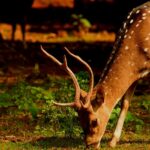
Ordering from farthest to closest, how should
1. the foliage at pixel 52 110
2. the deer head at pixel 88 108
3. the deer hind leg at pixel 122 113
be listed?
the foliage at pixel 52 110
the deer hind leg at pixel 122 113
the deer head at pixel 88 108

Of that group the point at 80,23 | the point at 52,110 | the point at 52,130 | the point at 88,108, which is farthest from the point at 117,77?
the point at 80,23

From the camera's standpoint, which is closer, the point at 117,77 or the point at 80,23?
the point at 117,77

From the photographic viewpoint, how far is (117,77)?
8.05m

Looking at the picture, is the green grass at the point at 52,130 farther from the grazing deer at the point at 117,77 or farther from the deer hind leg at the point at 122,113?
the grazing deer at the point at 117,77

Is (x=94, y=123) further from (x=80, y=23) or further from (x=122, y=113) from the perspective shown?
(x=80, y=23)

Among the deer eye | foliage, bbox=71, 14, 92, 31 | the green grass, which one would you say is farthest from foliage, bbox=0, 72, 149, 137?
foliage, bbox=71, 14, 92, 31

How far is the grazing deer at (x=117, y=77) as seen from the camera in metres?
7.68

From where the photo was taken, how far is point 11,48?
655 inches

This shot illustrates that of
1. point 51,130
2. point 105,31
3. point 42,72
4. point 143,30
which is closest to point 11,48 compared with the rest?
point 42,72

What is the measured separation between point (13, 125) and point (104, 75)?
209 centimetres

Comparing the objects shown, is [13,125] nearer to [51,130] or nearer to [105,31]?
[51,130]

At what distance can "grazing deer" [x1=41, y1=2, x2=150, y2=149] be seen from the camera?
768 centimetres

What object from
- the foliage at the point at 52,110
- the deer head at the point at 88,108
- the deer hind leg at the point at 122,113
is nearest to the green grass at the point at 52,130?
the foliage at the point at 52,110

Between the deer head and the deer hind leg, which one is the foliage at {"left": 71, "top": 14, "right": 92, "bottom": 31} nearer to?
the deer hind leg
